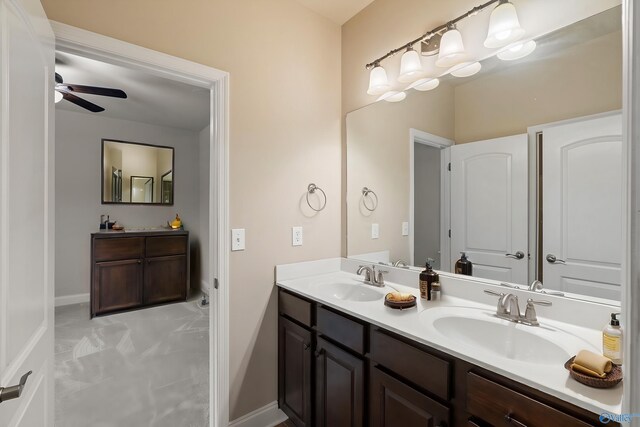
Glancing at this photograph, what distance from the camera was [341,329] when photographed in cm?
141

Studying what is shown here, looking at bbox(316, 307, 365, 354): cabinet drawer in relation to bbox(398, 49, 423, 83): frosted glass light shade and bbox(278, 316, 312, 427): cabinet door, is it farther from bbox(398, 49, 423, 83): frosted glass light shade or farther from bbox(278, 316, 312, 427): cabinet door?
bbox(398, 49, 423, 83): frosted glass light shade

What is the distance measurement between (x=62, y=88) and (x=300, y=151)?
228 centimetres


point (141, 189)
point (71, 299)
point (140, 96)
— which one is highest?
point (140, 96)

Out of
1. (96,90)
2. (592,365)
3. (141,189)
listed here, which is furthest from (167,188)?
(592,365)

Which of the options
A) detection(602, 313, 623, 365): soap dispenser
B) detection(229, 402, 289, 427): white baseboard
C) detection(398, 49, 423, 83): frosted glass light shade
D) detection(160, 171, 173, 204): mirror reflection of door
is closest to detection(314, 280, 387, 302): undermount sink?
detection(229, 402, 289, 427): white baseboard

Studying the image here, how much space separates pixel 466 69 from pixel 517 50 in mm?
224

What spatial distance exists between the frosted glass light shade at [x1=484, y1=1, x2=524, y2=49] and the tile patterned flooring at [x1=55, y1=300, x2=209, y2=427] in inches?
105

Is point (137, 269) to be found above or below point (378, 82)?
below

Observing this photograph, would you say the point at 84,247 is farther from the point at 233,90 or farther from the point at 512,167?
the point at 512,167

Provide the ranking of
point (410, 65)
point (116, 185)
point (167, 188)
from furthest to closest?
point (167, 188)
point (116, 185)
point (410, 65)

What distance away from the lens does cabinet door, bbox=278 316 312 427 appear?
162 cm

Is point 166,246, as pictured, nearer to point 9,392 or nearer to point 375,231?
point 375,231

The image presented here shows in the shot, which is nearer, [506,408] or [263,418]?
[506,408]

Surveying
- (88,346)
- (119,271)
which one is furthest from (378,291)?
(119,271)
